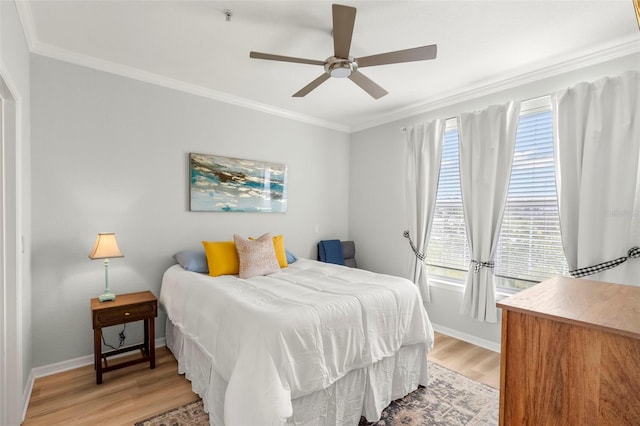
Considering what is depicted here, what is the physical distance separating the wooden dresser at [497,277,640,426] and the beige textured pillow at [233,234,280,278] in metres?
2.21

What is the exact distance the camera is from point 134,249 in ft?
9.82

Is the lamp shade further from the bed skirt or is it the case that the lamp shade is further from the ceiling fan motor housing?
the ceiling fan motor housing

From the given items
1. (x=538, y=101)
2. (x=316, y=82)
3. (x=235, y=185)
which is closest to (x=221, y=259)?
(x=235, y=185)

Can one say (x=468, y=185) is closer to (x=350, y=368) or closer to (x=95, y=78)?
(x=350, y=368)

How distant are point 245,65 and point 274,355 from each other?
249 centimetres

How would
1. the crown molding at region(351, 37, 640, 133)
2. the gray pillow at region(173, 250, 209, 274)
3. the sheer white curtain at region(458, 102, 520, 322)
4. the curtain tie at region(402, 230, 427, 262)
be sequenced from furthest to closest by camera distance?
the curtain tie at region(402, 230, 427, 262)
the sheer white curtain at region(458, 102, 520, 322)
the gray pillow at region(173, 250, 209, 274)
the crown molding at region(351, 37, 640, 133)

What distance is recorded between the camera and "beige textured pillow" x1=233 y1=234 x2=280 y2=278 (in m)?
2.88

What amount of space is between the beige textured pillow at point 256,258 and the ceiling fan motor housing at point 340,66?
1704 millimetres

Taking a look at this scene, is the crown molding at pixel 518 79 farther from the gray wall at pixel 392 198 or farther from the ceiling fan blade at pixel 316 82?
the ceiling fan blade at pixel 316 82

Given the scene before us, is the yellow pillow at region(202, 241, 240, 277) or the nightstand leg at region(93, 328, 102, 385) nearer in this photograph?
the nightstand leg at region(93, 328, 102, 385)

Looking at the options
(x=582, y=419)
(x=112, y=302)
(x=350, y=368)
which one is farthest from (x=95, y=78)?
(x=582, y=419)

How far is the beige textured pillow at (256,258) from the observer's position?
288 centimetres

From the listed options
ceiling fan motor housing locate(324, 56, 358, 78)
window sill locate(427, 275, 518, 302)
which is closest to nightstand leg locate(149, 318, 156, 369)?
ceiling fan motor housing locate(324, 56, 358, 78)

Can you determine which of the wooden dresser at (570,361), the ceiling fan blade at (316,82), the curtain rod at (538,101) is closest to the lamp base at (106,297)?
the ceiling fan blade at (316,82)
